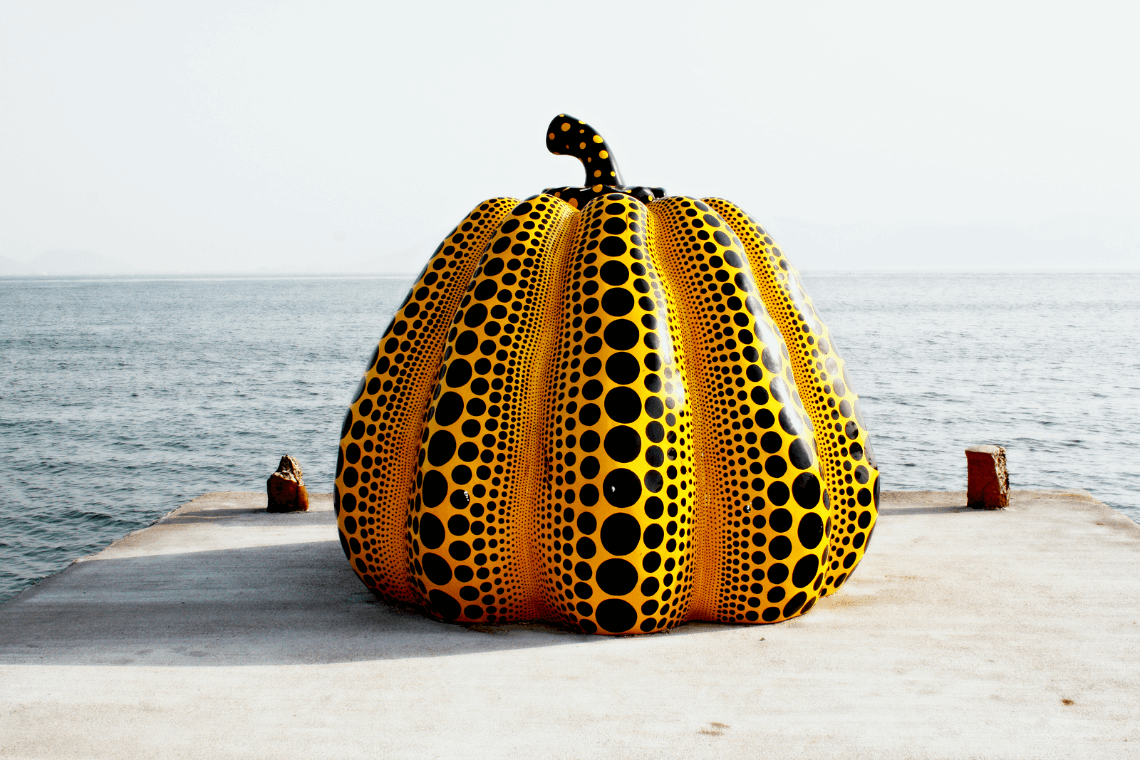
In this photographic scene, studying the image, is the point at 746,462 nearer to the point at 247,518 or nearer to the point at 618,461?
the point at 618,461

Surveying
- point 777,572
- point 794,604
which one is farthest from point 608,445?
point 794,604

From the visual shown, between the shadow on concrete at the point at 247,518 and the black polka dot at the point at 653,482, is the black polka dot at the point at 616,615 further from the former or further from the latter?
the shadow on concrete at the point at 247,518

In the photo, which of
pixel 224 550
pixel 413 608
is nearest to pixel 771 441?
pixel 413 608

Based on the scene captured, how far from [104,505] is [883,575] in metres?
12.9

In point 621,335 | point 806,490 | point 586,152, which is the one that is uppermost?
point 586,152

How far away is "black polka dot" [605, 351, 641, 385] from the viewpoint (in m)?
4.23

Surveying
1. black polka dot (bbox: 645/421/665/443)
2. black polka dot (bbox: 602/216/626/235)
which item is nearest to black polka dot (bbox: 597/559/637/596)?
black polka dot (bbox: 645/421/665/443)

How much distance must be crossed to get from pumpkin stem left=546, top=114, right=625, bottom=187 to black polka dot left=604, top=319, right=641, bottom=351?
1.53 metres

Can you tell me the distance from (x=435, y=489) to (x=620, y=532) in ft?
2.95

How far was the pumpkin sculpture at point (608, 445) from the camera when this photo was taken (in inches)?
166

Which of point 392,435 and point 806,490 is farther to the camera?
point 392,435

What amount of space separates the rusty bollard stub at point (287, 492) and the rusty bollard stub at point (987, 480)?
5.19m

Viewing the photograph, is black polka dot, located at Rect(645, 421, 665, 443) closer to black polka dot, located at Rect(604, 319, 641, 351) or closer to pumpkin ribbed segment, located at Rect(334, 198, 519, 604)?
black polka dot, located at Rect(604, 319, 641, 351)

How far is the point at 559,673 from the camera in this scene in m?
4.02
